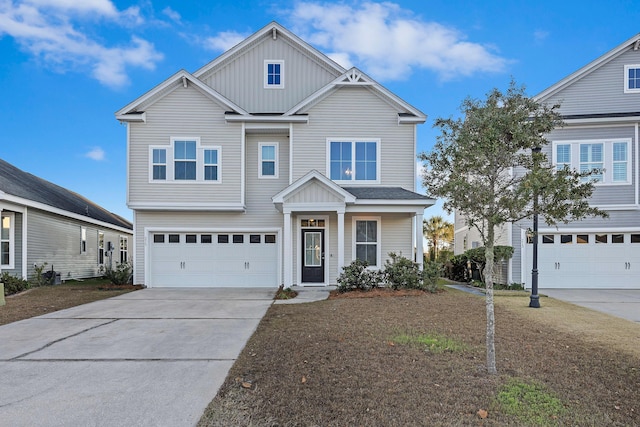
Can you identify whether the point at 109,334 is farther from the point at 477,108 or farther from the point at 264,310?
the point at 477,108

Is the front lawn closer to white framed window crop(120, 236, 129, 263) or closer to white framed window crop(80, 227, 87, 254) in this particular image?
white framed window crop(80, 227, 87, 254)

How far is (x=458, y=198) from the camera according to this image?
16.8 ft

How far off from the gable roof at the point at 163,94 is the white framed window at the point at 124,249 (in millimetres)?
13517

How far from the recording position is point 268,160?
589 inches

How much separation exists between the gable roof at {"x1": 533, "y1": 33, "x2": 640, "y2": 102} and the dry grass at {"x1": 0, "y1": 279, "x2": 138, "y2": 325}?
57.4ft

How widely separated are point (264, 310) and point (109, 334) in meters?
3.59

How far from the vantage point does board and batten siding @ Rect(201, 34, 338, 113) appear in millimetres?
15750

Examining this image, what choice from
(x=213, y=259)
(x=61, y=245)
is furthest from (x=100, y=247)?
(x=213, y=259)

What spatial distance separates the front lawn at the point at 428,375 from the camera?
3.78 metres

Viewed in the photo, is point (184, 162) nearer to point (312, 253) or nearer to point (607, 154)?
point (312, 253)

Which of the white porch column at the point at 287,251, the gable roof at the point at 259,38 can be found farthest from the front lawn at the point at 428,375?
the gable roof at the point at 259,38

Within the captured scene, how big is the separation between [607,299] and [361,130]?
9.85m

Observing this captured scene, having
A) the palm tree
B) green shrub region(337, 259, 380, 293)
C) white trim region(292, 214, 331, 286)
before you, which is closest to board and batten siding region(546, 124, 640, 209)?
green shrub region(337, 259, 380, 293)

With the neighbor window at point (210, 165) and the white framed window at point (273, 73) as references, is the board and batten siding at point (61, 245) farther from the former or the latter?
the white framed window at point (273, 73)
